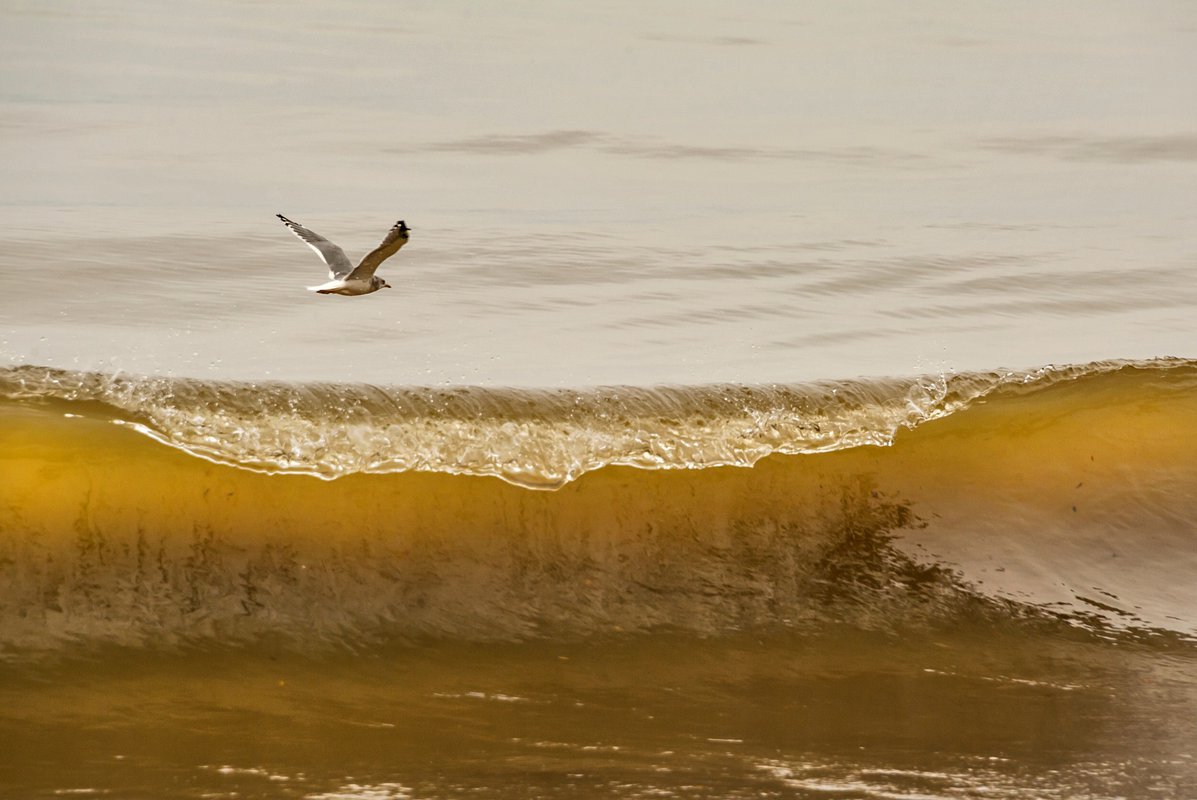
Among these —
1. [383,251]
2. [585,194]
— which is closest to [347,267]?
[383,251]

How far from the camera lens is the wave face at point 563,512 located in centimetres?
490

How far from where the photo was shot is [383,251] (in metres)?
5.06

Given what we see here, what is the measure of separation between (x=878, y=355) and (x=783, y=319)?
1016 millimetres

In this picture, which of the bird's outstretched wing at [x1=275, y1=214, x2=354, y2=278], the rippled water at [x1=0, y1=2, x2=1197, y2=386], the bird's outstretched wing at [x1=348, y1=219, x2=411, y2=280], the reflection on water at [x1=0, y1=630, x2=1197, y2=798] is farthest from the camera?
the rippled water at [x1=0, y1=2, x2=1197, y2=386]

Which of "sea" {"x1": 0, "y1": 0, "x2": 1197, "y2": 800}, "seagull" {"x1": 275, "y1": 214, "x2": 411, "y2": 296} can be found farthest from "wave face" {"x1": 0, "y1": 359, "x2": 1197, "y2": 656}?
"seagull" {"x1": 275, "y1": 214, "x2": 411, "y2": 296}

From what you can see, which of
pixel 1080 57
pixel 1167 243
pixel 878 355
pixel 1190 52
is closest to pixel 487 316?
pixel 878 355

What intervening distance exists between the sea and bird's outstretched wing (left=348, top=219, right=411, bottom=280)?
53 centimetres

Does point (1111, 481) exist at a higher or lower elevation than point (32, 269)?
lower

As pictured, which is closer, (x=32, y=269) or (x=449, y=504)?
(x=449, y=504)

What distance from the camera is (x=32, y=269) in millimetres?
8719

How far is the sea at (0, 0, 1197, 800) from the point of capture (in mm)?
4039

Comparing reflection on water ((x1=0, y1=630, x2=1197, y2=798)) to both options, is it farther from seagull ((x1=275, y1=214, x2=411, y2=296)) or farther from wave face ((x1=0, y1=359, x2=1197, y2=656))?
seagull ((x1=275, y1=214, x2=411, y2=296))

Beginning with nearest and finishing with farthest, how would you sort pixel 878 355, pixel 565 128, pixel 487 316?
pixel 878 355, pixel 487 316, pixel 565 128

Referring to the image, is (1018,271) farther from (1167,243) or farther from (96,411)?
(96,411)
